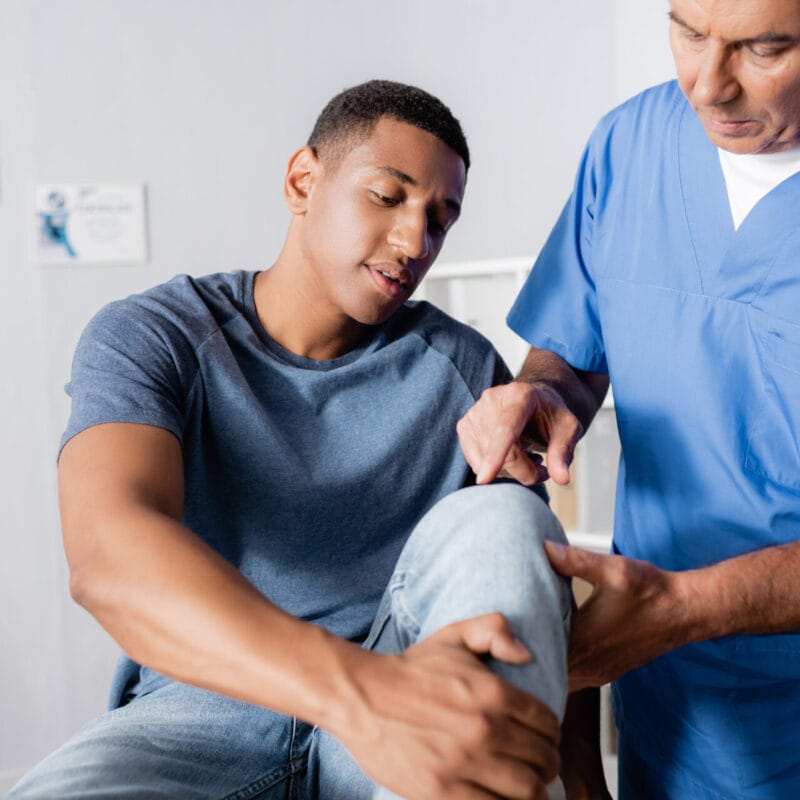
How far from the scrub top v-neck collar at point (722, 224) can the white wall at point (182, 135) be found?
143cm

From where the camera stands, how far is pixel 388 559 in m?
1.22

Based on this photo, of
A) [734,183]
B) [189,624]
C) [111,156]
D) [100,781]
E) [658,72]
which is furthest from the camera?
[111,156]

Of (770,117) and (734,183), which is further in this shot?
(734,183)

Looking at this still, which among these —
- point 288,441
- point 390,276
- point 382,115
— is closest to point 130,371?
point 288,441

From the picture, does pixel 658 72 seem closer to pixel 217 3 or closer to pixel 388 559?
pixel 217 3

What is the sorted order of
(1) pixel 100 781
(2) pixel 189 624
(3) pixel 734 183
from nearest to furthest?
1. (2) pixel 189 624
2. (1) pixel 100 781
3. (3) pixel 734 183

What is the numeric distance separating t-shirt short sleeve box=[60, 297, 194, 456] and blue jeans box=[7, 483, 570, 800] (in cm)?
29

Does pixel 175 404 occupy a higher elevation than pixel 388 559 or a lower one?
higher

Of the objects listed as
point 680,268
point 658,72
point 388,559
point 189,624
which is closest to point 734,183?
point 680,268

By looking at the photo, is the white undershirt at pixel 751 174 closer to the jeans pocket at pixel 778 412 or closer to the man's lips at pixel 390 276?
the jeans pocket at pixel 778 412

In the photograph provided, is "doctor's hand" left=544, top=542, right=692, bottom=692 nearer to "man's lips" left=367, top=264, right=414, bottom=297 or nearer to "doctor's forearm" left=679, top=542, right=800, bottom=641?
"doctor's forearm" left=679, top=542, right=800, bottom=641

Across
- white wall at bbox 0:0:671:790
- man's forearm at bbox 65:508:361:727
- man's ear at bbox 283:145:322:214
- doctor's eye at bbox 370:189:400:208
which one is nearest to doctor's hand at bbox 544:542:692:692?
man's forearm at bbox 65:508:361:727

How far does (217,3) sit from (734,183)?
2.10 metres

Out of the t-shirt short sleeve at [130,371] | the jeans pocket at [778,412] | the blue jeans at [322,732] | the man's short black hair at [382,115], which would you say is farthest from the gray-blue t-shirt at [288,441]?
the jeans pocket at [778,412]
